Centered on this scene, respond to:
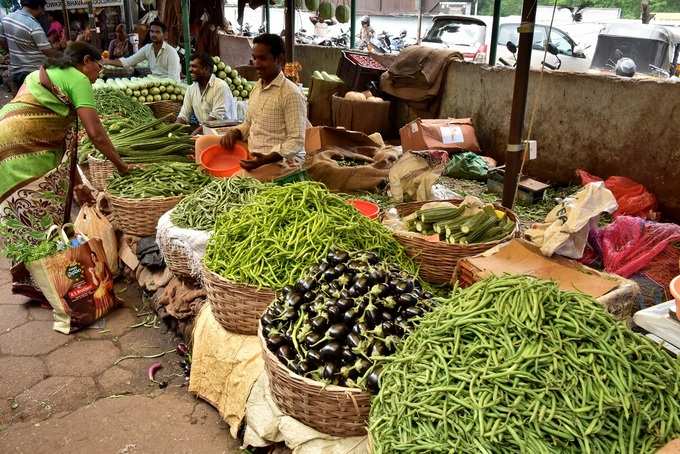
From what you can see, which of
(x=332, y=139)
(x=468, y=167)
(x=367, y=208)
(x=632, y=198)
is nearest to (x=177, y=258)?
(x=367, y=208)

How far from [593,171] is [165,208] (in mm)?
4285

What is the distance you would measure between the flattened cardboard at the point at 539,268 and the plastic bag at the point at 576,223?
0.07 metres

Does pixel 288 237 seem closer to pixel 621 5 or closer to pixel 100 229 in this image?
pixel 100 229

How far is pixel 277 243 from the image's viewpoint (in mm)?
2826

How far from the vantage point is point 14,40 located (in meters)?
8.08

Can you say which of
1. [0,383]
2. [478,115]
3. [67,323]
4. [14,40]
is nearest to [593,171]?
[478,115]

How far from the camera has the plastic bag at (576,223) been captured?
119 inches

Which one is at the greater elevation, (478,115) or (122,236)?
(478,115)

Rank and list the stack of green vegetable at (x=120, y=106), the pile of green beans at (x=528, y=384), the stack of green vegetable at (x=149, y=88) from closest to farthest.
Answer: the pile of green beans at (x=528, y=384)
the stack of green vegetable at (x=120, y=106)
the stack of green vegetable at (x=149, y=88)

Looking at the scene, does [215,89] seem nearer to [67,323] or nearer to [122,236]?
[122,236]

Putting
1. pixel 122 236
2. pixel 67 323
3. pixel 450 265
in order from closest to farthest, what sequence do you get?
pixel 450 265, pixel 67 323, pixel 122 236

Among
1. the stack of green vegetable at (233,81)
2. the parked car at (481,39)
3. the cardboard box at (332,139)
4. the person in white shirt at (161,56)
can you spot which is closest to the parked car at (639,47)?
the parked car at (481,39)

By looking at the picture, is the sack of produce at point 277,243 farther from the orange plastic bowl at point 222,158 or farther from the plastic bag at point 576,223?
the orange plastic bowl at point 222,158

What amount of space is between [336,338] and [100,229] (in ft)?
11.3
